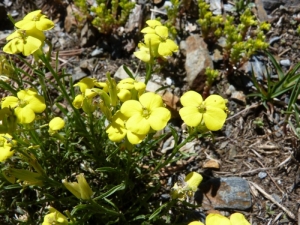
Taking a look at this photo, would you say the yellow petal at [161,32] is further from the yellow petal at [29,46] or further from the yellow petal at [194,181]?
the yellow petal at [194,181]

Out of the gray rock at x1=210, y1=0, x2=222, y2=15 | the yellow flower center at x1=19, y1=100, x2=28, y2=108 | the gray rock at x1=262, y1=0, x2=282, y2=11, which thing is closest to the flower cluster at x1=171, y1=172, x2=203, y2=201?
the yellow flower center at x1=19, y1=100, x2=28, y2=108

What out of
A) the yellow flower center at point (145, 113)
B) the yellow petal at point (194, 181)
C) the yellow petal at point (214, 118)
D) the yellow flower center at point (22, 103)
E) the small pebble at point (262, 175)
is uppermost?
the yellow flower center at point (145, 113)

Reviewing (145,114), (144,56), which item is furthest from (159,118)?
(144,56)

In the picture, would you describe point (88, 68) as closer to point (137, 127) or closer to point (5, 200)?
point (5, 200)

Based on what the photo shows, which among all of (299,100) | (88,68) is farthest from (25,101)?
(299,100)

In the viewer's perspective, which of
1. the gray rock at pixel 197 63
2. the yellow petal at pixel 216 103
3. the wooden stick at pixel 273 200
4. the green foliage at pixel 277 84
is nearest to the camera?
the yellow petal at pixel 216 103

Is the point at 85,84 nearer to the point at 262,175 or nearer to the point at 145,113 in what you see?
the point at 145,113

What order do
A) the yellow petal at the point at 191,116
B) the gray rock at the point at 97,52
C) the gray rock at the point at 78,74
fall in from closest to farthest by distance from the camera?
1. the yellow petal at the point at 191,116
2. the gray rock at the point at 78,74
3. the gray rock at the point at 97,52

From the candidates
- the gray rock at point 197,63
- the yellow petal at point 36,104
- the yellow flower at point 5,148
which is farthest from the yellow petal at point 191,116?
A: the gray rock at point 197,63
